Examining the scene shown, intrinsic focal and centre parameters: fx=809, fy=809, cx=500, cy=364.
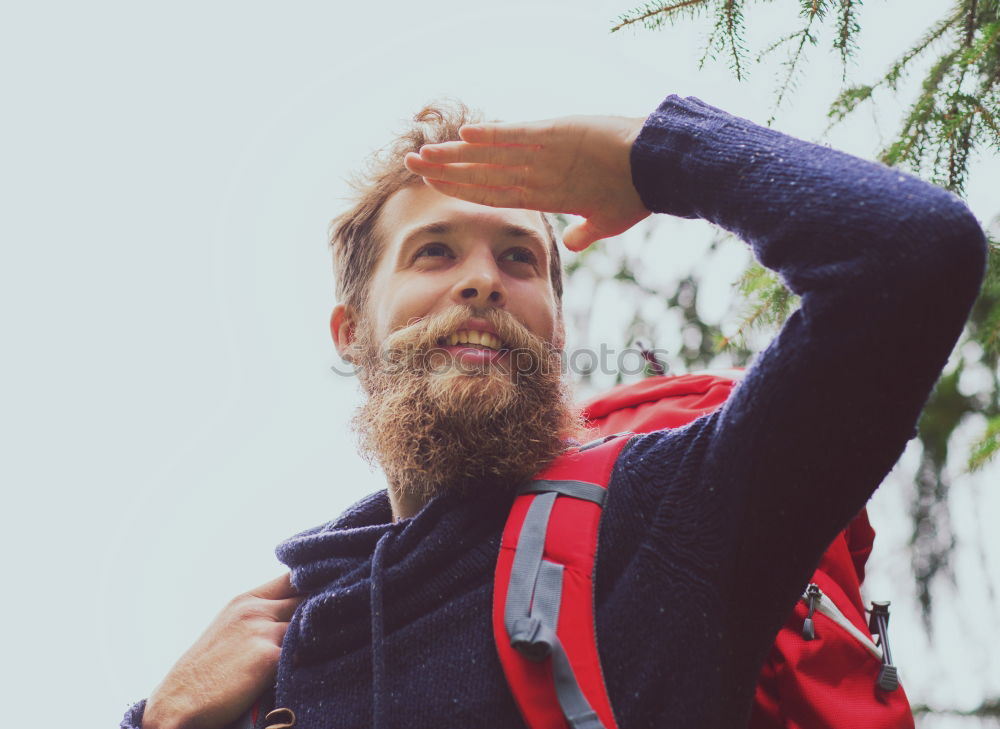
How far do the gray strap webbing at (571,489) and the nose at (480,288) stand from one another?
57cm

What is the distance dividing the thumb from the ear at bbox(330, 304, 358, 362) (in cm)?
106

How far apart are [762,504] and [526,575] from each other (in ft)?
1.59

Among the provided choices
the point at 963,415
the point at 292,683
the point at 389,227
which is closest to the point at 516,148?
the point at 389,227

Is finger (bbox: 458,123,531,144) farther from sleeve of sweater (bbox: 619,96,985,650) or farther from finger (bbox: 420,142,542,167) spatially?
sleeve of sweater (bbox: 619,96,985,650)

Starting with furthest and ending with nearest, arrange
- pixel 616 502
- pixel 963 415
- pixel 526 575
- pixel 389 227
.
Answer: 1. pixel 963 415
2. pixel 389 227
3. pixel 616 502
4. pixel 526 575

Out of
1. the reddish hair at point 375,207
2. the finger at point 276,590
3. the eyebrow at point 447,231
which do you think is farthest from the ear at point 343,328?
the finger at point 276,590

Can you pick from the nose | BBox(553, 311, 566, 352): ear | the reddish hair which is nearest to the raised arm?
the nose

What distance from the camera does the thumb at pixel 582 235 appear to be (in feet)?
6.20

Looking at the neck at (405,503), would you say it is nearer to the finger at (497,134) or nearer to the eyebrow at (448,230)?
the eyebrow at (448,230)

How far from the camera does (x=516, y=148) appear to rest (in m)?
1.81

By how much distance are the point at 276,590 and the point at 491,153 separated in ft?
4.35

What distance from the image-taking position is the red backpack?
153cm

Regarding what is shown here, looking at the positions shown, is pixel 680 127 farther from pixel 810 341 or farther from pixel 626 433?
pixel 626 433

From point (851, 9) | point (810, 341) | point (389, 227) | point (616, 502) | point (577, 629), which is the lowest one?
point (577, 629)
